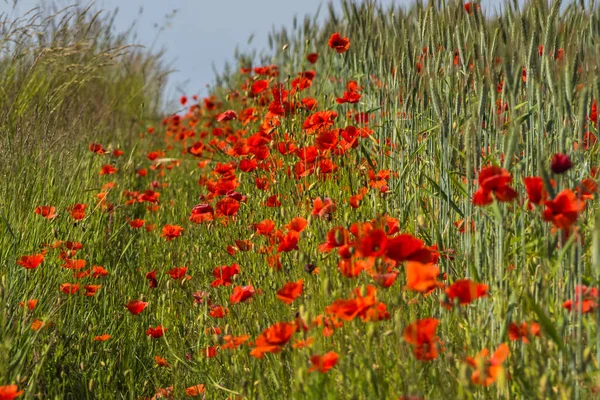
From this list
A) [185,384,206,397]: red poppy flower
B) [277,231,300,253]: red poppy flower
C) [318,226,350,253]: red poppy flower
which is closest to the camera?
[318,226,350,253]: red poppy flower

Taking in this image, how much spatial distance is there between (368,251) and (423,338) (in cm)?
21

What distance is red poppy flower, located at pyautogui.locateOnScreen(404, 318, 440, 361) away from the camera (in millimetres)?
1377

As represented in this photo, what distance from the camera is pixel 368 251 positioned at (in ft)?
4.80

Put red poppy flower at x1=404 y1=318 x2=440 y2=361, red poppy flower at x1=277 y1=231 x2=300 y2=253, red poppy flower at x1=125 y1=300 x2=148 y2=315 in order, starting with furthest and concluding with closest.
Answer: red poppy flower at x1=125 y1=300 x2=148 y2=315 → red poppy flower at x1=277 y1=231 x2=300 y2=253 → red poppy flower at x1=404 y1=318 x2=440 y2=361

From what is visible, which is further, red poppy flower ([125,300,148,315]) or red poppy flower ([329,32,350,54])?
red poppy flower ([329,32,350,54])

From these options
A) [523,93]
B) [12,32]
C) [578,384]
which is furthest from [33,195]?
[578,384]

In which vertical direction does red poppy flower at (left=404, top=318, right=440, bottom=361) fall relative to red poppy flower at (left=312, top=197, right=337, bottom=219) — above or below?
below

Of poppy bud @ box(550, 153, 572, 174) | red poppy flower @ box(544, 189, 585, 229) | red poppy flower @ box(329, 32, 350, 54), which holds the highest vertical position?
red poppy flower @ box(329, 32, 350, 54)

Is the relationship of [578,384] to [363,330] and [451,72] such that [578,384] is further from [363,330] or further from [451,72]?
[451,72]

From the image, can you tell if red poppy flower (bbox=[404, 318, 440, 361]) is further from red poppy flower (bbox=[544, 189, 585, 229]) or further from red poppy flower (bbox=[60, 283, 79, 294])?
red poppy flower (bbox=[60, 283, 79, 294])

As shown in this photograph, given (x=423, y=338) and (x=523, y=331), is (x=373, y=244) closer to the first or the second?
(x=423, y=338)

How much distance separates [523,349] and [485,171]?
0.42 metres

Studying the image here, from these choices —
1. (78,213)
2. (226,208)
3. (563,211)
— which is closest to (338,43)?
(226,208)

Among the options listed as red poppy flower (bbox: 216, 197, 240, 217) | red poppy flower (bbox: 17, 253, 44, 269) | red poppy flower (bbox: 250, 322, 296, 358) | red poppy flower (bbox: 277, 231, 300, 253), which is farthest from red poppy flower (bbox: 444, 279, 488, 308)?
red poppy flower (bbox: 17, 253, 44, 269)
